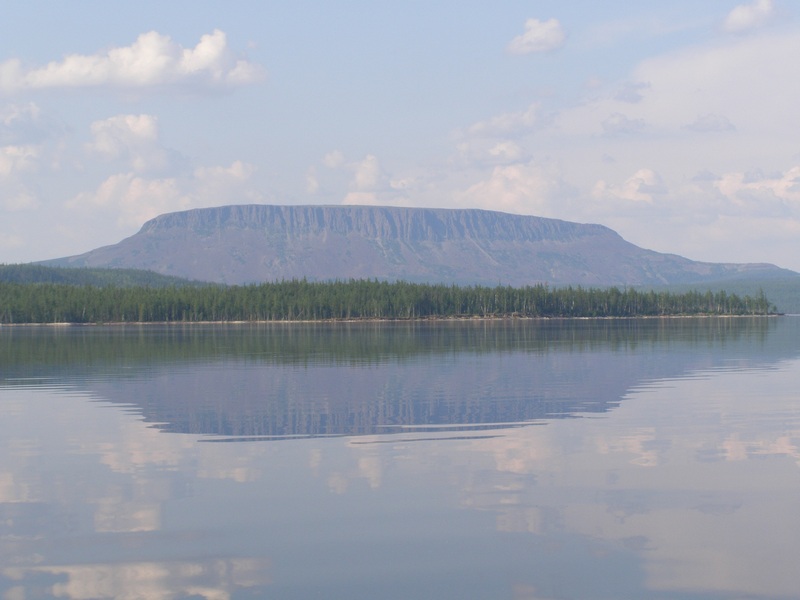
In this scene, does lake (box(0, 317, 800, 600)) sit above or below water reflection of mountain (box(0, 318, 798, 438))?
below

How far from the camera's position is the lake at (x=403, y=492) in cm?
2066

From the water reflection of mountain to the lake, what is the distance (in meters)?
0.43

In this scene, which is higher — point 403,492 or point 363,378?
point 363,378

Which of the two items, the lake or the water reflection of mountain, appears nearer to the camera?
the lake

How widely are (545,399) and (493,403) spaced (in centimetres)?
327

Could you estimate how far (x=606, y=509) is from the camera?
85.0 feet

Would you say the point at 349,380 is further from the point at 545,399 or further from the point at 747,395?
the point at 747,395

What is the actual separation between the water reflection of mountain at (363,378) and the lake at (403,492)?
435 mm

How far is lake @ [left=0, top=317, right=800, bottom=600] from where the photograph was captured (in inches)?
813

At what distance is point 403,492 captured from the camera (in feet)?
92.6

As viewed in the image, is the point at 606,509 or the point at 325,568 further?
the point at 606,509

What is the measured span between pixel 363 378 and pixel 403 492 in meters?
37.1

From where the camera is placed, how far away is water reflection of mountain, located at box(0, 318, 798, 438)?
4469 cm

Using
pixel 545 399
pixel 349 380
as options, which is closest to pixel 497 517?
pixel 545 399
